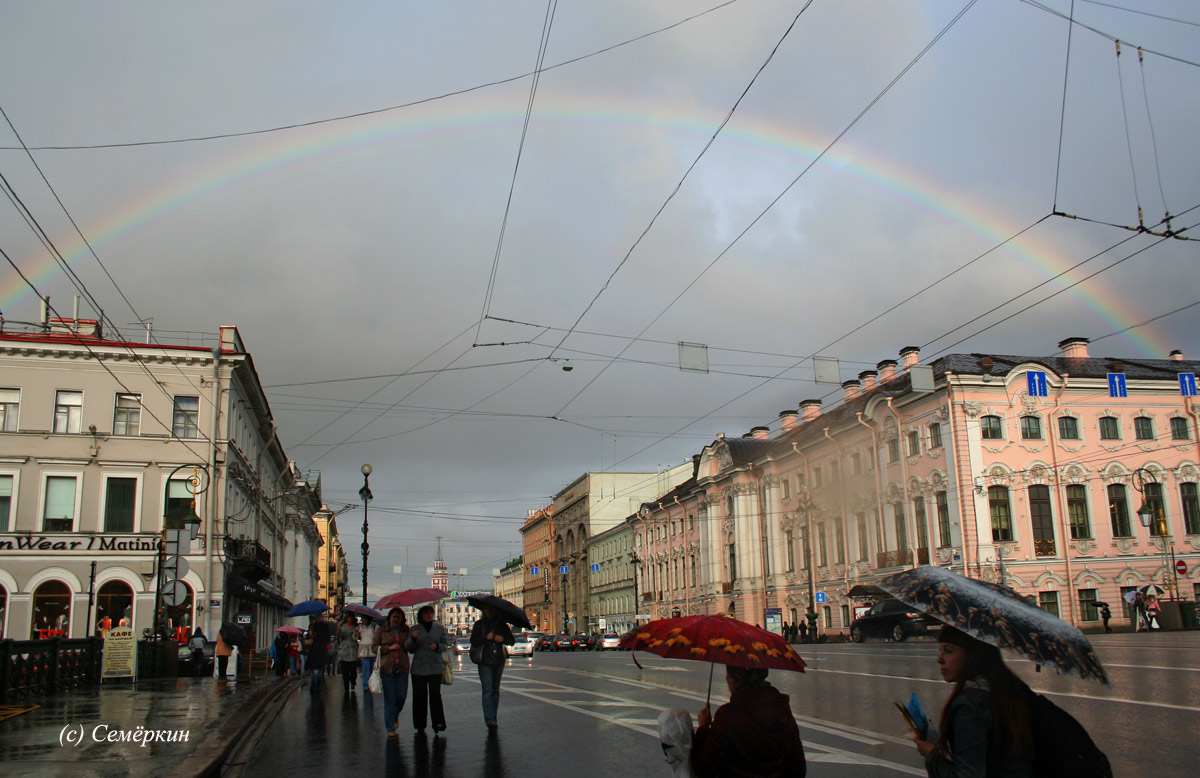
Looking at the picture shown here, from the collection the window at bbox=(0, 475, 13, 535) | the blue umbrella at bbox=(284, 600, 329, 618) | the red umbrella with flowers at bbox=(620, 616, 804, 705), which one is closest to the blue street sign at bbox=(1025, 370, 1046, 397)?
the blue umbrella at bbox=(284, 600, 329, 618)

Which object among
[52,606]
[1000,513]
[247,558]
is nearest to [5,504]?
[52,606]

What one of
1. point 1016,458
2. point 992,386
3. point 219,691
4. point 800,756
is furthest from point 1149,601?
point 800,756

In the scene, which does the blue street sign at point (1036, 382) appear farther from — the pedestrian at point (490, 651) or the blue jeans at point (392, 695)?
the blue jeans at point (392, 695)

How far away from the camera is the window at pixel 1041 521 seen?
42812 mm

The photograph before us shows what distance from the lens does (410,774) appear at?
29.8ft

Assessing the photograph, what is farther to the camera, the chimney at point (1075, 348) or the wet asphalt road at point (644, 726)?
the chimney at point (1075, 348)

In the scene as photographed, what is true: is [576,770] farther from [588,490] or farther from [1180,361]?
[588,490]

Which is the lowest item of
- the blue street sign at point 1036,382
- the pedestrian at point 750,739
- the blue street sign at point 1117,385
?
the pedestrian at point 750,739

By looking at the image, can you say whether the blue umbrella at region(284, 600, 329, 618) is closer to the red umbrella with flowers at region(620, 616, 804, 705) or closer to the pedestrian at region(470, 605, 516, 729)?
the pedestrian at region(470, 605, 516, 729)

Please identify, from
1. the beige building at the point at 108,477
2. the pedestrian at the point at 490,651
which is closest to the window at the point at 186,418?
the beige building at the point at 108,477

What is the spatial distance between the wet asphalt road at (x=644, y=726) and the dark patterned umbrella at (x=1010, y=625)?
5.56 meters

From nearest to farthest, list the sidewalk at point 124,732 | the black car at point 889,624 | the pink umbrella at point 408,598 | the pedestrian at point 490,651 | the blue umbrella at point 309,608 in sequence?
1. the sidewalk at point 124,732
2. the pedestrian at point 490,651
3. the pink umbrella at point 408,598
4. the blue umbrella at point 309,608
5. the black car at point 889,624

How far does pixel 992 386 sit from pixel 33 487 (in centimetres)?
3980

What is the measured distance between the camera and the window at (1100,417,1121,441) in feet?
147
